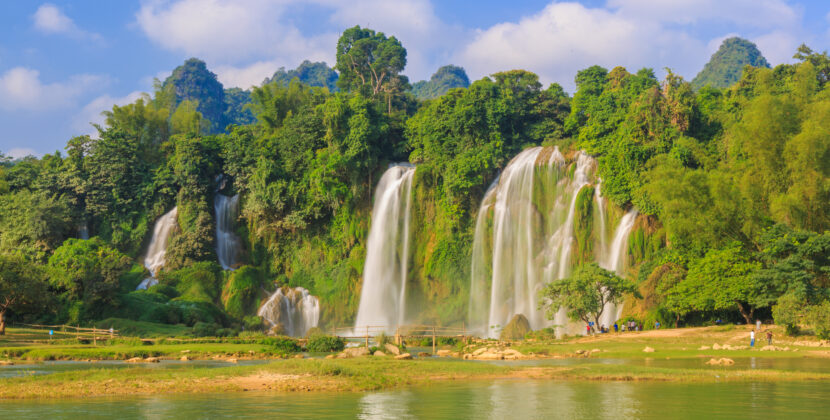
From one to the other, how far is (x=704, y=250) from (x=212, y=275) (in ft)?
108

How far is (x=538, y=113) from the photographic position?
54406mm

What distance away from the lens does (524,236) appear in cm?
4531

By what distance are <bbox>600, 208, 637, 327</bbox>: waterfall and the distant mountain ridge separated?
72.0m

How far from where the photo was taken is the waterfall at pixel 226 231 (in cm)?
5359

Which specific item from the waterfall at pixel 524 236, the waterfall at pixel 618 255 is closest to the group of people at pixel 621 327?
the waterfall at pixel 618 255

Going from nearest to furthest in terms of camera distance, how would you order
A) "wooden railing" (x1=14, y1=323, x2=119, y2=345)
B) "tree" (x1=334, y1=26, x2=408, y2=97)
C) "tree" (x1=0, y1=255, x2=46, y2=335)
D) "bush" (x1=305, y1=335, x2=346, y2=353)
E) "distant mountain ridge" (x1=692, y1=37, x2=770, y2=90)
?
"bush" (x1=305, y1=335, x2=346, y2=353), "wooden railing" (x1=14, y1=323, x2=119, y2=345), "tree" (x1=0, y1=255, x2=46, y2=335), "tree" (x1=334, y1=26, x2=408, y2=97), "distant mountain ridge" (x1=692, y1=37, x2=770, y2=90)

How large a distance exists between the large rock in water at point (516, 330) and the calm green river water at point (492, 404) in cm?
2010

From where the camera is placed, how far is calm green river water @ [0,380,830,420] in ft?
43.7

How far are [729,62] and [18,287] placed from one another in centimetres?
10461

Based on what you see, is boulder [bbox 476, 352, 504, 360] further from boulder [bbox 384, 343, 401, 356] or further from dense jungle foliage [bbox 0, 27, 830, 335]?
dense jungle foliage [bbox 0, 27, 830, 335]

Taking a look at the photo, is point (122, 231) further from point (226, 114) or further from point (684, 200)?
point (226, 114)

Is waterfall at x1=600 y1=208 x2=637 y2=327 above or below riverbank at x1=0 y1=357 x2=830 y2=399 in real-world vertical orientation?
above

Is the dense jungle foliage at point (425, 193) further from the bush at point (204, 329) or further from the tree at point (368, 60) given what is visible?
the tree at point (368, 60)

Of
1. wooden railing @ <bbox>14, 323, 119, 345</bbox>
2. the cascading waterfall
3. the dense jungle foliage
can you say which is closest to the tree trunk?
the dense jungle foliage
